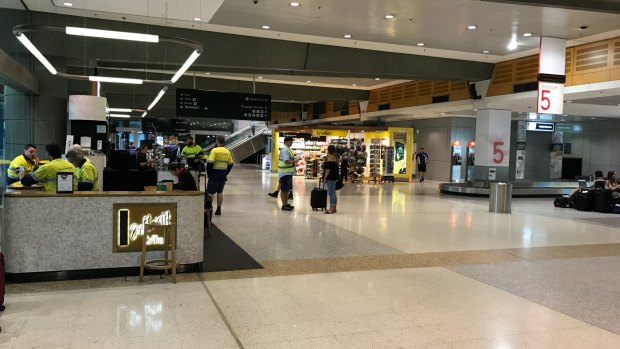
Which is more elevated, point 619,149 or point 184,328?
point 619,149

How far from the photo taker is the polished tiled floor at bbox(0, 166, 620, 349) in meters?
3.74

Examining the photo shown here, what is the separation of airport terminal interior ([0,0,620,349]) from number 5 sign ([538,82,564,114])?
3 centimetres

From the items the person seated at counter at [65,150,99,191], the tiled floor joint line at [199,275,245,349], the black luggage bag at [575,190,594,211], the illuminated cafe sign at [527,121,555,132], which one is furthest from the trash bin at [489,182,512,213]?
the illuminated cafe sign at [527,121,555,132]

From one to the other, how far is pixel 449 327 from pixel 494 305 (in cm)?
88

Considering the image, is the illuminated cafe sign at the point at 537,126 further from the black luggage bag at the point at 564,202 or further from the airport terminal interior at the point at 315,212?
the black luggage bag at the point at 564,202

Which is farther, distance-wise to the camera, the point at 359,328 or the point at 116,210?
the point at 116,210

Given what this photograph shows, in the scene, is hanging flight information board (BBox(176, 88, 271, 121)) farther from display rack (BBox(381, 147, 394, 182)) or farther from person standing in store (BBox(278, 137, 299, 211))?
display rack (BBox(381, 147, 394, 182))

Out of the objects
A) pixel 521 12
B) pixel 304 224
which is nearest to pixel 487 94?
pixel 521 12

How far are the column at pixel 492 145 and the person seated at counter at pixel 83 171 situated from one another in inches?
516

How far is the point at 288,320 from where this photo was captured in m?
4.12

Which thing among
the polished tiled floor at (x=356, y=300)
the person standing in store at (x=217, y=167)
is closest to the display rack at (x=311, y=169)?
the person standing in store at (x=217, y=167)

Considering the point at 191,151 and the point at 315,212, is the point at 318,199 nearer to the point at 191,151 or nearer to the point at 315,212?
the point at 315,212

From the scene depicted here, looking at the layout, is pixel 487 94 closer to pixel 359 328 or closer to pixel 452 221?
pixel 452 221

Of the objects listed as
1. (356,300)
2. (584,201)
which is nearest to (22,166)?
(356,300)
